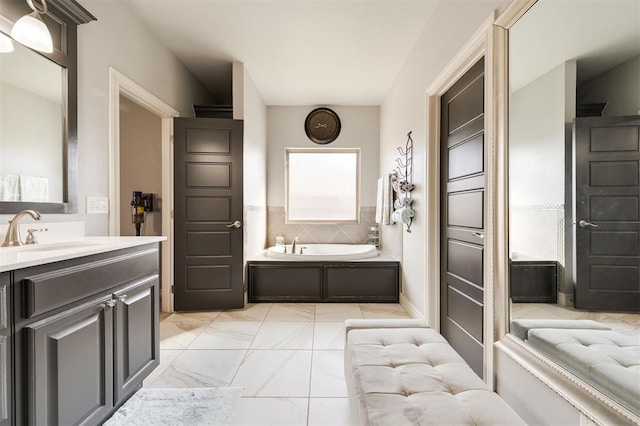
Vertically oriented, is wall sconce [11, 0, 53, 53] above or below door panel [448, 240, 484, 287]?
above

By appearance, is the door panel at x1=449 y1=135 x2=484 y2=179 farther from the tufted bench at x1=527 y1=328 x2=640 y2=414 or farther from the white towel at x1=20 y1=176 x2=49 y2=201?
the white towel at x1=20 y1=176 x2=49 y2=201

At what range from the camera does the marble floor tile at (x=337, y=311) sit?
10.2 ft

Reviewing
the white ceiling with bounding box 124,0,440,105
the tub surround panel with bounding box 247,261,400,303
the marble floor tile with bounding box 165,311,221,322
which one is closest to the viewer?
the white ceiling with bounding box 124,0,440,105

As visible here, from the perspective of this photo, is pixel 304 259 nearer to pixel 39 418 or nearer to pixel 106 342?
pixel 106 342

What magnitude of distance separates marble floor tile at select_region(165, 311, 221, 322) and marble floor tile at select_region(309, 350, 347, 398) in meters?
1.33

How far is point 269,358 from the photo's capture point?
223 cm

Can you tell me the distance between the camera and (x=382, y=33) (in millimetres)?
2742

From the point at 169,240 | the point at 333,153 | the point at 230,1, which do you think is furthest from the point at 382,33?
the point at 169,240

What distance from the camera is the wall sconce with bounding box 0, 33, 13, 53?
4.68 ft

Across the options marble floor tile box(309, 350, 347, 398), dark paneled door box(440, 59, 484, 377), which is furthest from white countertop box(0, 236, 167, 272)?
dark paneled door box(440, 59, 484, 377)

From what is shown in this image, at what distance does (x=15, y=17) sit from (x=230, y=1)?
137 cm

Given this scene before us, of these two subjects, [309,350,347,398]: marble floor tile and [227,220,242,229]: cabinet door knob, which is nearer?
[309,350,347,398]: marble floor tile

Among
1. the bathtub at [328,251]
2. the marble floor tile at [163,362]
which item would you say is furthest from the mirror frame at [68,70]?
the bathtub at [328,251]

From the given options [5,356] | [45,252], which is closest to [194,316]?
[45,252]
